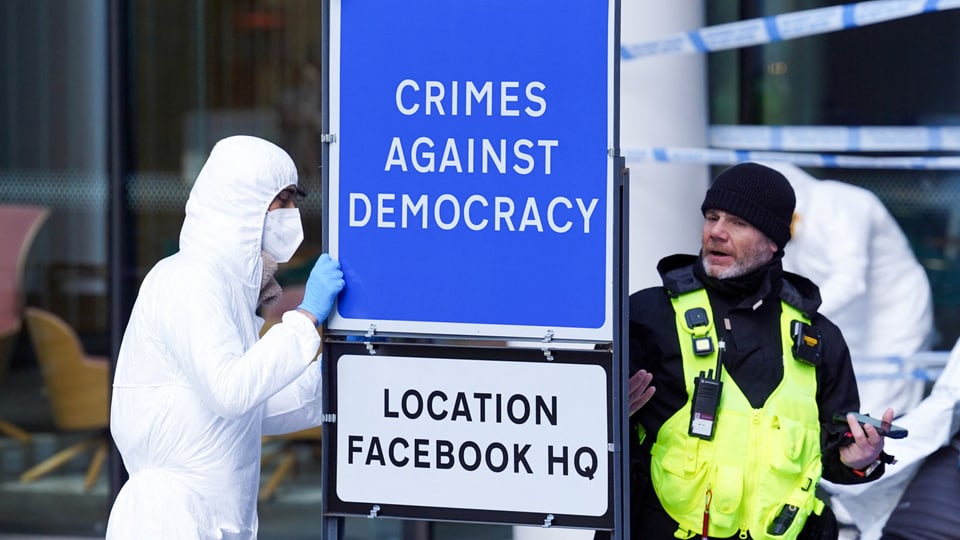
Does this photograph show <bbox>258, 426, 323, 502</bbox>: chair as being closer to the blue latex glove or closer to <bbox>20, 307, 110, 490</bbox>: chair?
<bbox>20, 307, 110, 490</bbox>: chair

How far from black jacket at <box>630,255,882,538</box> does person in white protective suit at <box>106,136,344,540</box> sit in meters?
0.78

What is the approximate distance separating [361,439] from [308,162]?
3354 mm

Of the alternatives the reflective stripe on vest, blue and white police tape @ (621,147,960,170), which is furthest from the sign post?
blue and white police tape @ (621,147,960,170)

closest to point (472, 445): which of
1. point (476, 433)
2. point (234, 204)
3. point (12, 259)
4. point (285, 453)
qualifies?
point (476, 433)

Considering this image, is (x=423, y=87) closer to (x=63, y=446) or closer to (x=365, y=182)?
(x=365, y=182)

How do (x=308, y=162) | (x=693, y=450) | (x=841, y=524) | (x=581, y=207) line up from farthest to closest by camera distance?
(x=308, y=162) < (x=841, y=524) < (x=693, y=450) < (x=581, y=207)

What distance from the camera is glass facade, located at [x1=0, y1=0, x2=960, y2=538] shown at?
21.1ft

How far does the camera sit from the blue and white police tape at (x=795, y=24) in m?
5.51

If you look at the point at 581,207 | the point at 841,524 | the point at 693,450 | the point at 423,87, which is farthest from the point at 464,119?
the point at 841,524

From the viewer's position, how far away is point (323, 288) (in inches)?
124

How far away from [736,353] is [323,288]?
38.6 inches

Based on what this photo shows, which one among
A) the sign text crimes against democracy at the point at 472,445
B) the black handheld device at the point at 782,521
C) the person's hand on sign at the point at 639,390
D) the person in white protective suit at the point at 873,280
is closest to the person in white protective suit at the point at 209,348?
the sign text crimes against democracy at the point at 472,445

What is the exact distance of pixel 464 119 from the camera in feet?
10.2

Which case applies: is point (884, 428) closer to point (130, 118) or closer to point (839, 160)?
point (839, 160)
